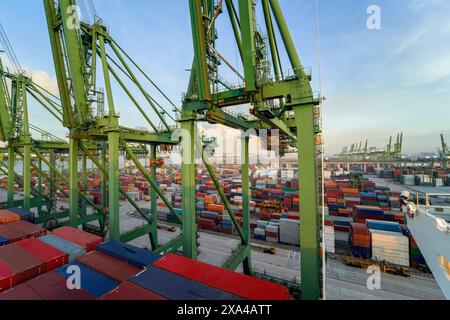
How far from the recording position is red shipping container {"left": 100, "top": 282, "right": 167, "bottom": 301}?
6484 mm

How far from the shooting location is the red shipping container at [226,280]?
676cm

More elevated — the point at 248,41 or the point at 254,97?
the point at 248,41

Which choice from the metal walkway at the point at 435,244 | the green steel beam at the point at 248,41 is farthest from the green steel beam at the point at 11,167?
the metal walkway at the point at 435,244

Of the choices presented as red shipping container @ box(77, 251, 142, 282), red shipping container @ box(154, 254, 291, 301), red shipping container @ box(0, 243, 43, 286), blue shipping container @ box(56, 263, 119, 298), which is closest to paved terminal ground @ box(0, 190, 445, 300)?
red shipping container @ box(154, 254, 291, 301)

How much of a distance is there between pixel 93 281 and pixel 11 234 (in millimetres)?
12122

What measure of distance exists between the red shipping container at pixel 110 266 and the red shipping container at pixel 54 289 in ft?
4.06

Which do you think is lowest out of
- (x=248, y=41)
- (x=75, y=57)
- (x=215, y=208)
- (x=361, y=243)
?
(x=361, y=243)

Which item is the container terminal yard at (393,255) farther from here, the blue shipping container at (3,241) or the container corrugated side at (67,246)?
the blue shipping container at (3,241)

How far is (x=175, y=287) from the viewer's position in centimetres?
730

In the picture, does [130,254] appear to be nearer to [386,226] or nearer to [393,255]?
[393,255]

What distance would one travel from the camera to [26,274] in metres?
9.28

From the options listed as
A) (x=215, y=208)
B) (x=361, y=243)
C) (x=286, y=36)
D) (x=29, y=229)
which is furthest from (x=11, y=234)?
(x=361, y=243)
